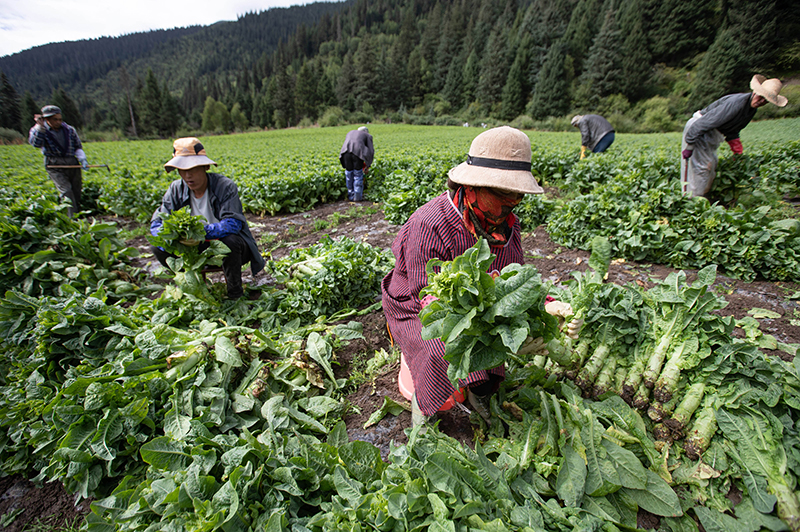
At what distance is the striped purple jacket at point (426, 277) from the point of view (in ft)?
6.97

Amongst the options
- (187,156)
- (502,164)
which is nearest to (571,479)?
(502,164)

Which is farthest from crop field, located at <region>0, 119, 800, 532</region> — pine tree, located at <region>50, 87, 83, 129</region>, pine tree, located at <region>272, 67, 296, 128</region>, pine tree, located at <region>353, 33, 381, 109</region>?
pine tree, located at <region>353, 33, 381, 109</region>

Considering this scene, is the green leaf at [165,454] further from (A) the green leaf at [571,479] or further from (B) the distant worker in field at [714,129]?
(B) the distant worker in field at [714,129]

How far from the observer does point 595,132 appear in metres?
9.64

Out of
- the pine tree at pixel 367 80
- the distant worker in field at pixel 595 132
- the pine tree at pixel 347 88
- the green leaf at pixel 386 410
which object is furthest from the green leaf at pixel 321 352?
the pine tree at pixel 347 88

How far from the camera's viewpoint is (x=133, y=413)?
2.07m

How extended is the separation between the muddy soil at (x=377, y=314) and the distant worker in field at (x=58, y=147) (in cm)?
133

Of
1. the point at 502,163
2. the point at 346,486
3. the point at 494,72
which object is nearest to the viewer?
the point at 346,486

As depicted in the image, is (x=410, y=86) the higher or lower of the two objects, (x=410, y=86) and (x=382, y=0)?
A: the lower

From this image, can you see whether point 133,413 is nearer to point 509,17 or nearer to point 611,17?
point 611,17

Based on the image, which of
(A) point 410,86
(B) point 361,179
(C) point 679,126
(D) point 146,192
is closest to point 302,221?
(B) point 361,179

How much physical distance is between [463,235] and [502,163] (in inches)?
19.6

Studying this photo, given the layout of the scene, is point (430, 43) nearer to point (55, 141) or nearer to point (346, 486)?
point (55, 141)

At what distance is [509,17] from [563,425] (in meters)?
93.9
